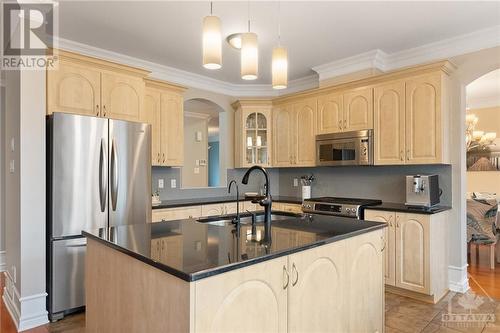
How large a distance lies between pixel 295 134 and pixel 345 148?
2.86 feet

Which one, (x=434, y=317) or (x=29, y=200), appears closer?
(x=29, y=200)

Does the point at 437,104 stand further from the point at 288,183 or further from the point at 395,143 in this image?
the point at 288,183

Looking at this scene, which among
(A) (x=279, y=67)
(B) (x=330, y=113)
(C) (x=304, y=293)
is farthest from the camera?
(B) (x=330, y=113)

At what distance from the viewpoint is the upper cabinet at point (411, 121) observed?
324 cm

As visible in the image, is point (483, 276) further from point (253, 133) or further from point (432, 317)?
point (253, 133)

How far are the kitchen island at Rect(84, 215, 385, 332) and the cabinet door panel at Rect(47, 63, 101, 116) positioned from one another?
5.34 feet

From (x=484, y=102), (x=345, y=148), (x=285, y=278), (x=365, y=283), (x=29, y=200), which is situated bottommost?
(x=365, y=283)

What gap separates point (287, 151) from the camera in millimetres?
4699

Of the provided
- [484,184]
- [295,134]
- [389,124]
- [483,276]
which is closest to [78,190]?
[295,134]

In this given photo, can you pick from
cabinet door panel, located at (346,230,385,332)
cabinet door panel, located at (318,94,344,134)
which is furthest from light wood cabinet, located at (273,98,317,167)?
cabinet door panel, located at (346,230,385,332)

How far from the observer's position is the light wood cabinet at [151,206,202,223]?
3596 millimetres

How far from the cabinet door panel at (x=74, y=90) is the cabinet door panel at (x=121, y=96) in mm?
70

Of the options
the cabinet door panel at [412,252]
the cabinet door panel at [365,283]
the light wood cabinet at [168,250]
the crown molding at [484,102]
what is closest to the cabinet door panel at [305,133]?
the cabinet door panel at [412,252]

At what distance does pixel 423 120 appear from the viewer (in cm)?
334
